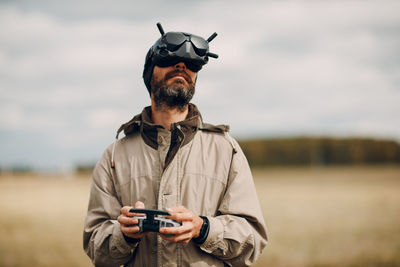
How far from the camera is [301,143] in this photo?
5738cm

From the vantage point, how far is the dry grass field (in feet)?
39.4

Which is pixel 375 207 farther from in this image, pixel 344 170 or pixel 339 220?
pixel 344 170

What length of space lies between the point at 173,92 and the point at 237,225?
Result: 3.62 feet

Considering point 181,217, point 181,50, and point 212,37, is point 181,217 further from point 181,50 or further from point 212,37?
point 212,37

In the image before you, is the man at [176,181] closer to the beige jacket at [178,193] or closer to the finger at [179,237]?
the beige jacket at [178,193]

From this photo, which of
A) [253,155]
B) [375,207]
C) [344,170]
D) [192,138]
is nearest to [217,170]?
[192,138]

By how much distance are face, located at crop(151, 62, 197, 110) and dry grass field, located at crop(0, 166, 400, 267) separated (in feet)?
30.4

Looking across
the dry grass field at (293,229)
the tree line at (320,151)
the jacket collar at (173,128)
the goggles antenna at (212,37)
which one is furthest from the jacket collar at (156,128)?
the tree line at (320,151)

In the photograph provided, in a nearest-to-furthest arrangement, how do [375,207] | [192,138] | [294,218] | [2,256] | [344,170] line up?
1. [192,138]
2. [2,256]
3. [294,218]
4. [375,207]
5. [344,170]

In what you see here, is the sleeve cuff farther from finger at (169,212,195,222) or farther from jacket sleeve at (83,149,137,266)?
jacket sleeve at (83,149,137,266)

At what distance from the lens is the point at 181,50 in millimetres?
3094

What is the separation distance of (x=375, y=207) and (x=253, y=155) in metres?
35.2

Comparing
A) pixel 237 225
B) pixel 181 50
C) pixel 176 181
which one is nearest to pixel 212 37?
pixel 181 50

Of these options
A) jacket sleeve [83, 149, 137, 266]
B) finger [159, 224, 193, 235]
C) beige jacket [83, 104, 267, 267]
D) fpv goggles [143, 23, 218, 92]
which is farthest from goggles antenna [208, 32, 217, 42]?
finger [159, 224, 193, 235]
